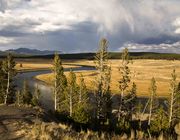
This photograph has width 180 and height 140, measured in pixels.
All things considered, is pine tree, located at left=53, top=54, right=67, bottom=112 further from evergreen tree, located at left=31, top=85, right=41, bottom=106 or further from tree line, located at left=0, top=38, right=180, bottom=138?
evergreen tree, located at left=31, top=85, right=41, bottom=106

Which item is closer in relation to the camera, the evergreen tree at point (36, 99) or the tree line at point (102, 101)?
the tree line at point (102, 101)

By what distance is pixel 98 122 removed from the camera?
58781 mm

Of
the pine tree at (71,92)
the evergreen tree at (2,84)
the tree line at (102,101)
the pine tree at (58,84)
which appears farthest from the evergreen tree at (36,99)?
the pine tree at (71,92)

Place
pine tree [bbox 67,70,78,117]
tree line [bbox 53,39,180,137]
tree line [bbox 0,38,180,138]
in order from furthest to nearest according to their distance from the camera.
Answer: pine tree [bbox 67,70,78,117], tree line [bbox 53,39,180,137], tree line [bbox 0,38,180,138]

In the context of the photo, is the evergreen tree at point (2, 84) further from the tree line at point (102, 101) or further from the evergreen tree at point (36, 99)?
the evergreen tree at point (36, 99)

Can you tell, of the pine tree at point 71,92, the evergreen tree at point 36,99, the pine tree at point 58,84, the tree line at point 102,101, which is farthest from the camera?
the evergreen tree at point 36,99

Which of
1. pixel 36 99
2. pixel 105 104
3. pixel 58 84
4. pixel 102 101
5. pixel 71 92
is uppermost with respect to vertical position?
pixel 58 84

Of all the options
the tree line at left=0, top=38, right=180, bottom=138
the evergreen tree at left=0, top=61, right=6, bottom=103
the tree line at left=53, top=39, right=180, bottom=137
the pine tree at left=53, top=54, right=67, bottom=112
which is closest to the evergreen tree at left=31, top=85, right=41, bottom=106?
the tree line at left=0, top=38, right=180, bottom=138

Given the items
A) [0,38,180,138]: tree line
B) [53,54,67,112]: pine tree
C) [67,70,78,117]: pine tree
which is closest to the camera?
[0,38,180,138]: tree line

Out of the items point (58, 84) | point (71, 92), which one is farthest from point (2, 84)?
point (71, 92)

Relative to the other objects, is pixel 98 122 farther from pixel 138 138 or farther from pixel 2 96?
pixel 138 138

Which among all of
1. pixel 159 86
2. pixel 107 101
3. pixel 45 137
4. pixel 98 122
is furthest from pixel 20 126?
pixel 159 86

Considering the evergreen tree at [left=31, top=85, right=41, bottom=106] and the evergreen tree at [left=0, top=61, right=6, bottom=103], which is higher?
the evergreen tree at [left=0, top=61, right=6, bottom=103]

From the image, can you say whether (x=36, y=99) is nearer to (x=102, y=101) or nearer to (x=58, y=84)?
(x=58, y=84)
